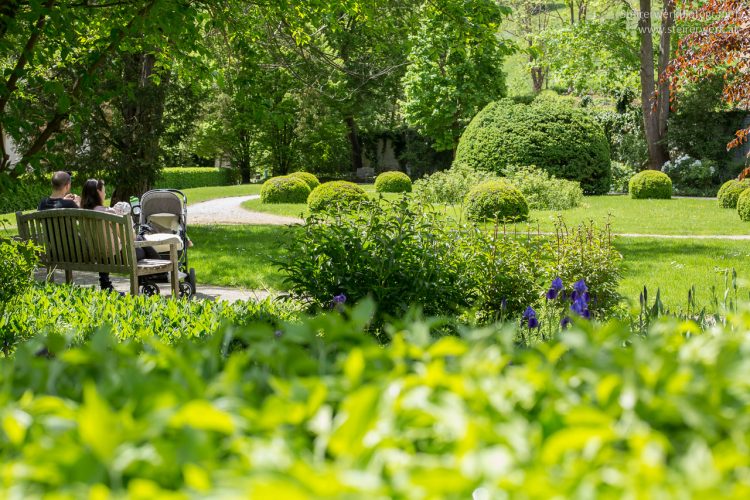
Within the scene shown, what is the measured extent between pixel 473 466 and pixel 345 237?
5160mm

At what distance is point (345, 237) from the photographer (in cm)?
Result: 604

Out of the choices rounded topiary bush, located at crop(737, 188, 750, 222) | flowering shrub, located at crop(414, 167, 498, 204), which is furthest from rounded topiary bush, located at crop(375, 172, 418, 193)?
rounded topiary bush, located at crop(737, 188, 750, 222)

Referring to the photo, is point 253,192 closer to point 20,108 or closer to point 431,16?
point 431,16

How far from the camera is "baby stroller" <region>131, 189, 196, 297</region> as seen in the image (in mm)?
7973

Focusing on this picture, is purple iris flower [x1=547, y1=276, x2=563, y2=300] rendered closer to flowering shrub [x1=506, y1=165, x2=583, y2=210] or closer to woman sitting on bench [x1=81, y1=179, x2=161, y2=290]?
woman sitting on bench [x1=81, y1=179, x2=161, y2=290]

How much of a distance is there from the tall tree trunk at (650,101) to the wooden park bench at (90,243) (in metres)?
20.3

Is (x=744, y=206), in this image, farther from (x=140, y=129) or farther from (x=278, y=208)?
(x=140, y=129)

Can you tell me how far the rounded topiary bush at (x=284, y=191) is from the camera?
21.4 metres

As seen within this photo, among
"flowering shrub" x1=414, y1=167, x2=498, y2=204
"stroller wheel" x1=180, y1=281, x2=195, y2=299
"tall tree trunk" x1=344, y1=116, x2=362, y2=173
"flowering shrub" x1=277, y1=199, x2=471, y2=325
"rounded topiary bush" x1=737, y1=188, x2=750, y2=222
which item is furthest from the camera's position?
"tall tree trunk" x1=344, y1=116, x2=362, y2=173

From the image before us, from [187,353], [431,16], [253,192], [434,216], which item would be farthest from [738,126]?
[187,353]

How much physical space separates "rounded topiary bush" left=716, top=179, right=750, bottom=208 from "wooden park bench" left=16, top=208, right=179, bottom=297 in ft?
46.4

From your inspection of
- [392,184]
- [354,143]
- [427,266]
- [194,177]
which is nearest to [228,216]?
[392,184]

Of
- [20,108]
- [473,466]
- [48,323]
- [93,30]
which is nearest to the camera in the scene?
[473,466]

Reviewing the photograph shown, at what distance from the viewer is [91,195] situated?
7879 mm
